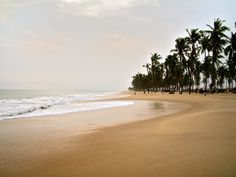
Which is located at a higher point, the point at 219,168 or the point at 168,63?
the point at 168,63

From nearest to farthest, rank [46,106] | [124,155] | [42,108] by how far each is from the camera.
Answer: [124,155] < [42,108] < [46,106]

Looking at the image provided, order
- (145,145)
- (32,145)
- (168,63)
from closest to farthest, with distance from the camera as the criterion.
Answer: (145,145), (32,145), (168,63)

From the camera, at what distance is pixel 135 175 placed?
4.04m

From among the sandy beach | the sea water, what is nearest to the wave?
the sea water

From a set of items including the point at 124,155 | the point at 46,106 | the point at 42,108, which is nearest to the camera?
the point at 124,155

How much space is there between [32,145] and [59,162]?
213cm

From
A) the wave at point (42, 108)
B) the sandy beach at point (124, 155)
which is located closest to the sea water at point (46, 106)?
the wave at point (42, 108)

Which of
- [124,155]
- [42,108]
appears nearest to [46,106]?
[42,108]

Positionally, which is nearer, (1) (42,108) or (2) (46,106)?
(1) (42,108)

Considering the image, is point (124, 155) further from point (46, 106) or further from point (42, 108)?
point (46, 106)

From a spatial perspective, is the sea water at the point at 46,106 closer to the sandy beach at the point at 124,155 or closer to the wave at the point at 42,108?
the wave at the point at 42,108

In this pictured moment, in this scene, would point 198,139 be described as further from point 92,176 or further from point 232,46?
point 232,46

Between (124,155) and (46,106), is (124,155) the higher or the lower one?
the higher one

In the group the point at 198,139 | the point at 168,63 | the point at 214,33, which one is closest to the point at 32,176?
the point at 198,139
